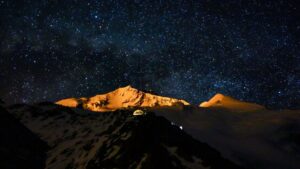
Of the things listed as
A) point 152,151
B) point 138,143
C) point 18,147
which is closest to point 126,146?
point 138,143

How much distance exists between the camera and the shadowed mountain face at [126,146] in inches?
2879

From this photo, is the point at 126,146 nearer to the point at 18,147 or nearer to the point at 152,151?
the point at 152,151

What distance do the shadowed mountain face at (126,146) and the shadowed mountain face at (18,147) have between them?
3317mm

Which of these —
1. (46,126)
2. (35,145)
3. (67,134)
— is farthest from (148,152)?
(46,126)

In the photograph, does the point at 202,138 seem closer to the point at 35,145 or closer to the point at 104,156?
the point at 35,145

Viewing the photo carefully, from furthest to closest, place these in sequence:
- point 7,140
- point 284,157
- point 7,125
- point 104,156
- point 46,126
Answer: point 284,157 < point 46,126 < point 7,125 < point 7,140 < point 104,156

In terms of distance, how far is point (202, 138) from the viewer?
182 m

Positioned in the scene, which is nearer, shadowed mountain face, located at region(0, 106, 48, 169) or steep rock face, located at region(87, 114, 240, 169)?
steep rock face, located at region(87, 114, 240, 169)

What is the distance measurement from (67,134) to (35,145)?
19.9 metres

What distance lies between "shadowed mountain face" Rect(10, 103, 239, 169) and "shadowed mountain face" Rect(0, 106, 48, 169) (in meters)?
3.32

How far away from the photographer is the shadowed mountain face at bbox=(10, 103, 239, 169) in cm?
7312

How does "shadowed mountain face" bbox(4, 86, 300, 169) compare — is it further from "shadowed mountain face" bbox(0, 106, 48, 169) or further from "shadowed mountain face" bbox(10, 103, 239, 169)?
"shadowed mountain face" bbox(0, 106, 48, 169)

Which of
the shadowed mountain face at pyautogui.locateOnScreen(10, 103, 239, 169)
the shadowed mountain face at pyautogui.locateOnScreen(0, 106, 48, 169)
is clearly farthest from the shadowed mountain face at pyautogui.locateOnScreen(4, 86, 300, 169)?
the shadowed mountain face at pyautogui.locateOnScreen(0, 106, 48, 169)

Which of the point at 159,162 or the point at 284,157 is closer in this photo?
the point at 159,162
